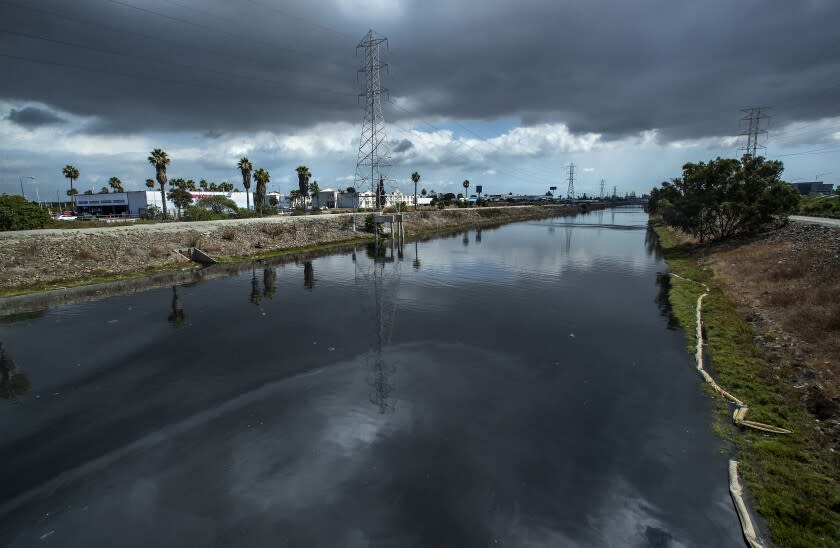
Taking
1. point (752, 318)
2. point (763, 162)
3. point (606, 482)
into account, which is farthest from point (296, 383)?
point (763, 162)

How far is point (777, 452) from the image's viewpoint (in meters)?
13.0

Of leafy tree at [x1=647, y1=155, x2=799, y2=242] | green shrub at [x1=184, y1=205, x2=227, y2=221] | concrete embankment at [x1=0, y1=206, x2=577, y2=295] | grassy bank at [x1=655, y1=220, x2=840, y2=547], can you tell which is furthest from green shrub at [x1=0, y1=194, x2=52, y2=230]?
leafy tree at [x1=647, y1=155, x2=799, y2=242]

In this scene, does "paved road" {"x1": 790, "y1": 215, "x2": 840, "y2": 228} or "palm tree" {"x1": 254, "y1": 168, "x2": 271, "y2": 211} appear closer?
"paved road" {"x1": 790, "y1": 215, "x2": 840, "y2": 228}

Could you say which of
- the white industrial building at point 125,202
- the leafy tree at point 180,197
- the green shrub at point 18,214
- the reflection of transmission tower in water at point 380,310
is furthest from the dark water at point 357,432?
the white industrial building at point 125,202

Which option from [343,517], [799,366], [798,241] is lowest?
[343,517]

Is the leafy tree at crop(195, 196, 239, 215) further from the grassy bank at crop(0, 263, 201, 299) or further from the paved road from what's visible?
the paved road

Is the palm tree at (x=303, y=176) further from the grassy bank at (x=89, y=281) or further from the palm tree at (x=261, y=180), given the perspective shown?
the grassy bank at (x=89, y=281)

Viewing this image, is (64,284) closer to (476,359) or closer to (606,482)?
(476,359)

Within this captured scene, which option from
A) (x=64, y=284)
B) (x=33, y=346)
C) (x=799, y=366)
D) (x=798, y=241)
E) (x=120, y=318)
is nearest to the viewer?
(x=799, y=366)

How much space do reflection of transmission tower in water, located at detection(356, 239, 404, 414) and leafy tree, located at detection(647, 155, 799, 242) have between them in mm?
44480

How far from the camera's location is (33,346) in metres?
24.2

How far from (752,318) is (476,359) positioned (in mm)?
19251

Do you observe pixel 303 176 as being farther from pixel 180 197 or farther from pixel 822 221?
pixel 822 221

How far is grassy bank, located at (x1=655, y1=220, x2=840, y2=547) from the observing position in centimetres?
1032
